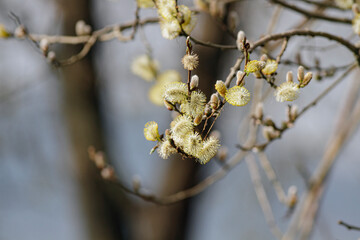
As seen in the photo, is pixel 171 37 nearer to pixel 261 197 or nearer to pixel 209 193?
pixel 261 197

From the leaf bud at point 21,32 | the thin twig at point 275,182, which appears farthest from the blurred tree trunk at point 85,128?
the thin twig at point 275,182

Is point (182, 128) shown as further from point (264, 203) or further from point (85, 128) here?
point (85, 128)

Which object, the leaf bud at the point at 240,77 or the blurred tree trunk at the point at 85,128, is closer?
the leaf bud at the point at 240,77

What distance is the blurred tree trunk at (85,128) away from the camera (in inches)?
91.2

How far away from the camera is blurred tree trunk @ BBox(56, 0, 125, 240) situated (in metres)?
2.32

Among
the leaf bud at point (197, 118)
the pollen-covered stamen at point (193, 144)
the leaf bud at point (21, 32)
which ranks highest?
the leaf bud at point (21, 32)

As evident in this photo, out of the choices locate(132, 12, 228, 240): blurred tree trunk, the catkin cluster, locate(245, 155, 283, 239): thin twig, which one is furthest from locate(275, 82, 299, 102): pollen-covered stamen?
locate(132, 12, 228, 240): blurred tree trunk

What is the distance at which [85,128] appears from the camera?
2404 millimetres

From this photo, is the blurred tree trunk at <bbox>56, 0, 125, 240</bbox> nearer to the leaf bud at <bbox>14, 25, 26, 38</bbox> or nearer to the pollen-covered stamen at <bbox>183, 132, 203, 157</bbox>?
the leaf bud at <bbox>14, 25, 26, 38</bbox>

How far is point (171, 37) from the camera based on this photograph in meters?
0.81

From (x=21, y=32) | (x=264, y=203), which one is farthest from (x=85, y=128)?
(x=264, y=203)

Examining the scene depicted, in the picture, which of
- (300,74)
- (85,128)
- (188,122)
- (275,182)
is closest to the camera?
(188,122)

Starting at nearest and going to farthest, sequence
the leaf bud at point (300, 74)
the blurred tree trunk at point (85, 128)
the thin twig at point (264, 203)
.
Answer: the leaf bud at point (300, 74) < the thin twig at point (264, 203) < the blurred tree trunk at point (85, 128)

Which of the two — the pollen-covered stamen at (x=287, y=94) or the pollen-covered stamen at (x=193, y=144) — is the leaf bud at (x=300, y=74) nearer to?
the pollen-covered stamen at (x=287, y=94)
